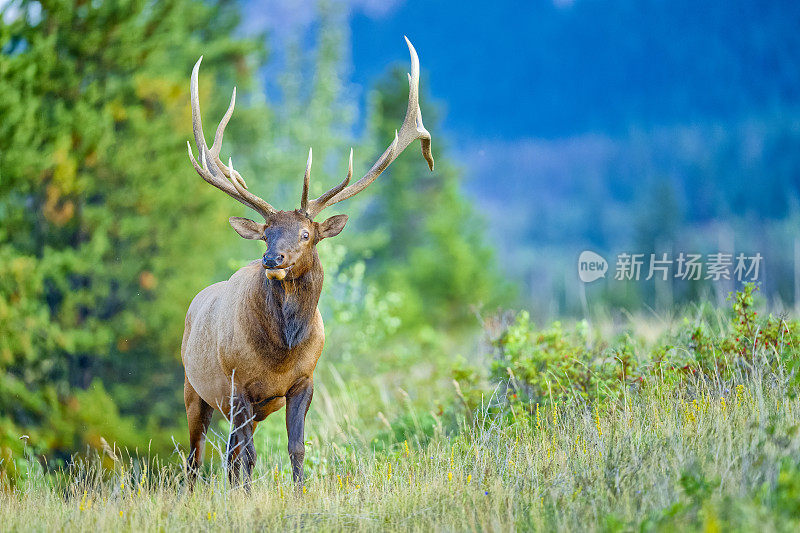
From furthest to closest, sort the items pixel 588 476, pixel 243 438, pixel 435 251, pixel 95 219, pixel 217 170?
pixel 435 251 < pixel 95 219 < pixel 217 170 < pixel 243 438 < pixel 588 476

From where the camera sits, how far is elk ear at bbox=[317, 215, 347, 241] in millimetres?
5117

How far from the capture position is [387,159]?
5461 mm

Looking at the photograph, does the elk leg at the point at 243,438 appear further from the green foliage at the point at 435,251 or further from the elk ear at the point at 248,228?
the green foliage at the point at 435,251

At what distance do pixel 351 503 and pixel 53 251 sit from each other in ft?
30.0

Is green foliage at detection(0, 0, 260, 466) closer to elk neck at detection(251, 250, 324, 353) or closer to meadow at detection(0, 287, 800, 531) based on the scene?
meadow at detection(0, 287, 800, 531)

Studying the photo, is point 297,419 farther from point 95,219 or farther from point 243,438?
point 95,219

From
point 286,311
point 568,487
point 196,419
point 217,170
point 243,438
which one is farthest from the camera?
point 196,419

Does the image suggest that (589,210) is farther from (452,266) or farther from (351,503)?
(351,503)

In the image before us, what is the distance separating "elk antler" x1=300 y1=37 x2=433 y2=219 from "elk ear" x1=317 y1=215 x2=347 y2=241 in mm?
104

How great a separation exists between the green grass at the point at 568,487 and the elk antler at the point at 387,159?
1.84 metres

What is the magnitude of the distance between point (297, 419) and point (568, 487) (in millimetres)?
1963

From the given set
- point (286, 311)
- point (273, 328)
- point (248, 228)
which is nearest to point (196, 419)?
point (273, 328)

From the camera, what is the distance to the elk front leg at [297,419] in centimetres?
491

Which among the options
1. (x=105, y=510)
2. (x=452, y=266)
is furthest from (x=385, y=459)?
(x=452, y=266)
